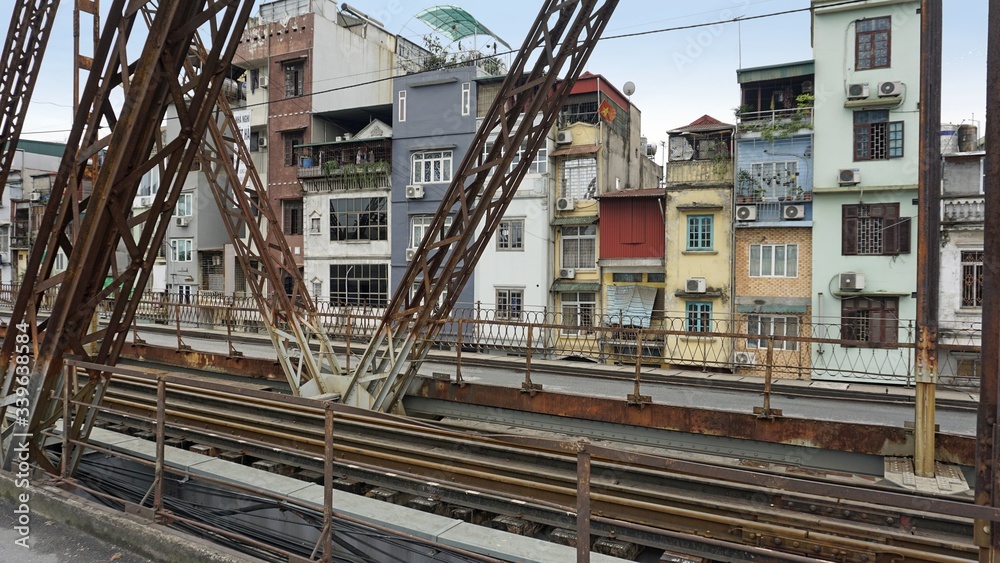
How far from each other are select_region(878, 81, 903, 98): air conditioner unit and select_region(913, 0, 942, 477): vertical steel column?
16.8 meters

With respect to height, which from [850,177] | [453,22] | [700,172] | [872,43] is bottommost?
[850,177]

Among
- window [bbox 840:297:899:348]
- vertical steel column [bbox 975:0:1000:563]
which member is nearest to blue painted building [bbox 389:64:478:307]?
window [bbox 840:297:899:348]

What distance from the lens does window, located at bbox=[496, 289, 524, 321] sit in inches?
1092

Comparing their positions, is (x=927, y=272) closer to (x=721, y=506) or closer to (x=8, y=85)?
(x=721, y=506)

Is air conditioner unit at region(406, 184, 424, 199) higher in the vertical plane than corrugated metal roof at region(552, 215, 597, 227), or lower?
higher

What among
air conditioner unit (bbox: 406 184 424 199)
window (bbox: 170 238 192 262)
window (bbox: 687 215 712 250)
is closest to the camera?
window (bbox: 687 215 712 250)

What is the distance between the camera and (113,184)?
18.0 ft

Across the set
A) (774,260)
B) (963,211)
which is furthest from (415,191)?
(963,211)

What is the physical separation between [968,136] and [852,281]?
7712 mm

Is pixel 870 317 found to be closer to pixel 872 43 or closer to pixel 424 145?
pixel 872 43

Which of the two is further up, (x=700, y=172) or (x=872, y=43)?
(x=872, y=43)

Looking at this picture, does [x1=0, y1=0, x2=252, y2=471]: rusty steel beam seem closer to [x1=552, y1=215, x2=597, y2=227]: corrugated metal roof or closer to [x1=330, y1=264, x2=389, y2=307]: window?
[x1=552, y1=215, x2=597, y2=227]: corrugated metal roof

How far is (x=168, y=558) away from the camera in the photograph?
15.9ft

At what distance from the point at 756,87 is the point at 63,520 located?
25398 millimetres
